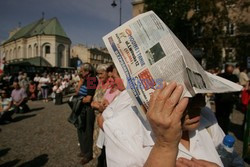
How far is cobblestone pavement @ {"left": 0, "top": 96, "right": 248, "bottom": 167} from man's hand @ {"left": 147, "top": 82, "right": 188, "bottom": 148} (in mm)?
3213

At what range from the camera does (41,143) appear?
16.0 ft

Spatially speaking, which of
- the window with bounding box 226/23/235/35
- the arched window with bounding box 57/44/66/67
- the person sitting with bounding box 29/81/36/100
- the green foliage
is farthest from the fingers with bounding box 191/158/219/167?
the arched window with bounding box 57/44/66/67

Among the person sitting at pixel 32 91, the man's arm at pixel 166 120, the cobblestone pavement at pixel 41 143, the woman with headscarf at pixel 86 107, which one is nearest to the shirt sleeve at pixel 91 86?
the woman with headscarf at pixel 86 107

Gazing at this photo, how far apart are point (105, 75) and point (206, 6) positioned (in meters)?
16.7

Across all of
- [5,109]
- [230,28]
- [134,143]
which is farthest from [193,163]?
[230,28]

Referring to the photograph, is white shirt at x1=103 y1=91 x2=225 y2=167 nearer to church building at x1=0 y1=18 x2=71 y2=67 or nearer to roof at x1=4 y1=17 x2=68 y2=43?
church building at x1=0 y1=18 x2=71 y2=67

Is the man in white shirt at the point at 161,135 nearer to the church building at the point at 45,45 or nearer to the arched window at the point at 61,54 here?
the church building at the point at 45,45

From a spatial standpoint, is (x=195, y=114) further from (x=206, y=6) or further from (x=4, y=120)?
(x=206, y=6)

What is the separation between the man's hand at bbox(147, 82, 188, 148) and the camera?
784 mm

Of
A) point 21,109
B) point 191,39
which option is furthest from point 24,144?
point 191,39

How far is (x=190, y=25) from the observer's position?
69.5 feet

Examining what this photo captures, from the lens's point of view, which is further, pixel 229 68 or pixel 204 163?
pixel 229 68

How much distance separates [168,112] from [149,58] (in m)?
0.29

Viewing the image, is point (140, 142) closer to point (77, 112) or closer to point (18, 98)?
point (77, 112)
